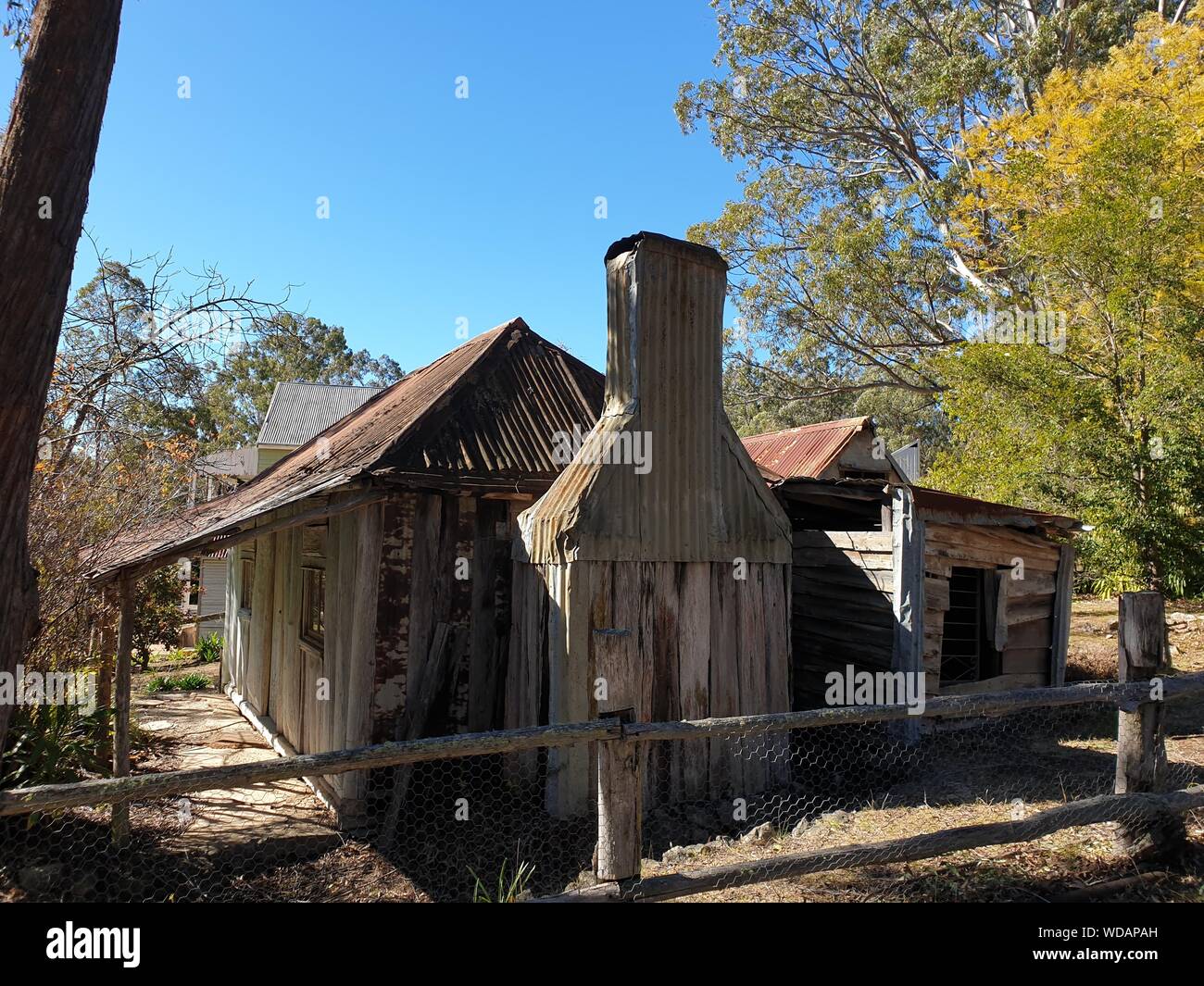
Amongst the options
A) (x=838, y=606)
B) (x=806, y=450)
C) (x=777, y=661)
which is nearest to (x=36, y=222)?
(x=777, y=661)

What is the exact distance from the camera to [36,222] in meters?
3.90

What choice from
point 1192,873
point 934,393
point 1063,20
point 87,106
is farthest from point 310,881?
point 1063,20

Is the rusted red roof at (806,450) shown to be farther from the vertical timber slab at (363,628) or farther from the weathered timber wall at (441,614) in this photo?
the vertical timber slab at (363,628)

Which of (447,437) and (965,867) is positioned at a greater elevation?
(447,437)

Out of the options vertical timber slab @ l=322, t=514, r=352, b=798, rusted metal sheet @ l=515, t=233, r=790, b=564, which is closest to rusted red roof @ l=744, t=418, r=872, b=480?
rusted metal sheet @ l=515, t=233, r=790, b=564

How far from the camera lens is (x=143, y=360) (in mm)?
7129

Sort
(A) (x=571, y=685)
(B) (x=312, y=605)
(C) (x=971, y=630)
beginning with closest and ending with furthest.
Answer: (A) (x=571, y=685) → (B) (x=312, y=605) → (C) (x=971, y=630)

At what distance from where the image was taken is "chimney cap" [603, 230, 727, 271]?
7.09 m

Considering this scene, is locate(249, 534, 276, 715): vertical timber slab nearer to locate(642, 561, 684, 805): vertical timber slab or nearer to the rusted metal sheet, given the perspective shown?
the rusted metal sheet

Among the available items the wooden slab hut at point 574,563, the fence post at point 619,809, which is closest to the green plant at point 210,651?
the wooden slab hut at point 574,563

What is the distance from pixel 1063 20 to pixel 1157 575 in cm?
1847

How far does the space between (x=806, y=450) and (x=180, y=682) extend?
491 inches

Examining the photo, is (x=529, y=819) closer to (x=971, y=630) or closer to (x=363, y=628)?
(x=363, y=628)

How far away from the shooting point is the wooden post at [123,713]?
605 cm
